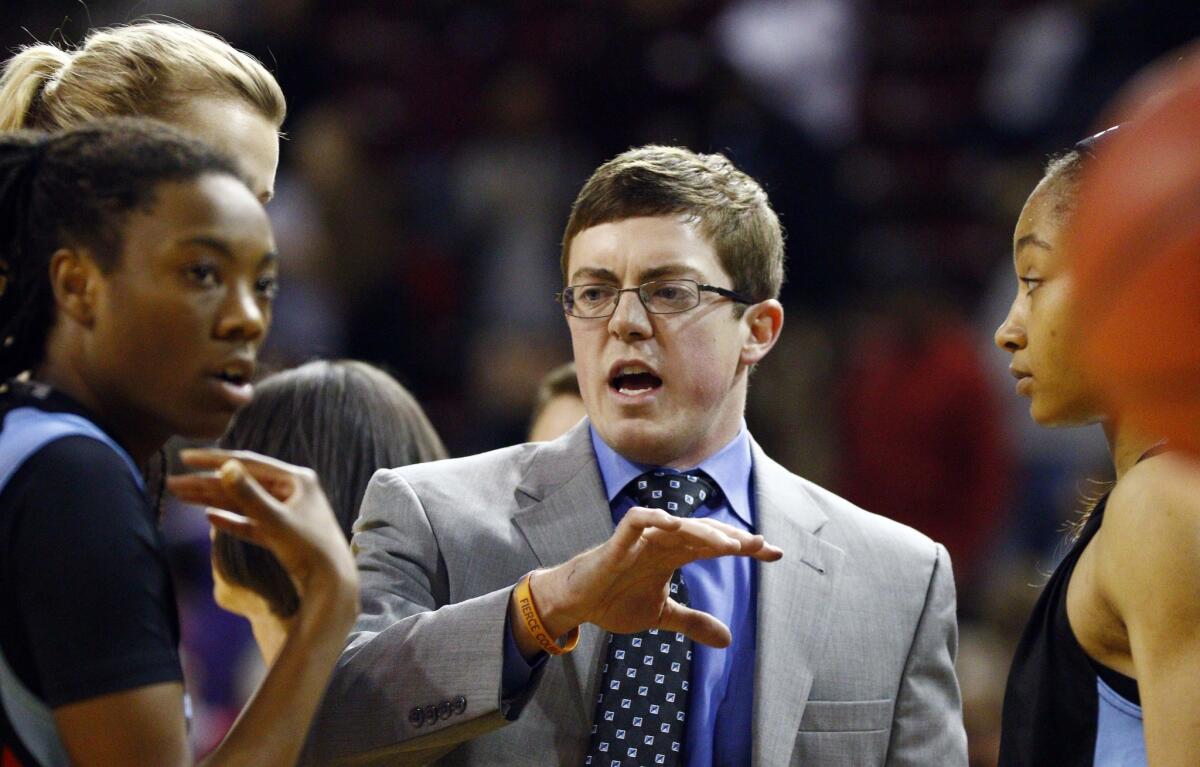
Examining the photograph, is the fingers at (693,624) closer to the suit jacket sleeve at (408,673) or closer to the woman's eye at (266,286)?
the suit jacket sleeve at (408,673)

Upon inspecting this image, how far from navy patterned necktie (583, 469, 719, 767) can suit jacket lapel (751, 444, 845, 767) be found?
0.15 m

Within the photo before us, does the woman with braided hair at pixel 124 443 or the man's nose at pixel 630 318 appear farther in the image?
the man's nose at pixel 630 318

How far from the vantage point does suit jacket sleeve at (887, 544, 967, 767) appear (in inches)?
116

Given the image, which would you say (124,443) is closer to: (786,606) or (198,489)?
(198,489)

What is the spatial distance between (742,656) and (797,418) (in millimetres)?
4310

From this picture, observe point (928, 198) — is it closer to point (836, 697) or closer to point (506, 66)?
point (506, 66)

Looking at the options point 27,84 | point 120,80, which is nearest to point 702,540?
point 120,80

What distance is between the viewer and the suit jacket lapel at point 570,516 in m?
2.87

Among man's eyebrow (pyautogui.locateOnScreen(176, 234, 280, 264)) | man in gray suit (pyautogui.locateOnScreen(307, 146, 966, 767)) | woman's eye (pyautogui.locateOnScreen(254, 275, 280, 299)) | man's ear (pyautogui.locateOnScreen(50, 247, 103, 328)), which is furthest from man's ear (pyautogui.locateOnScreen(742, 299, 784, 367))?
man's ear (pyautogui.locateOnScreen(50, 247, 103, 328))

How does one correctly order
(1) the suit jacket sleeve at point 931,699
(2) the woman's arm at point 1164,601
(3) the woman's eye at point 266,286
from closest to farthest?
1. (3) the woman's eye at point 266,286
2. (2) the woman's arm at point 1164,601
3. (1) the suit jacket sleeve at point 931,699

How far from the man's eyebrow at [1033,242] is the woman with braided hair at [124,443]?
1.48 meters

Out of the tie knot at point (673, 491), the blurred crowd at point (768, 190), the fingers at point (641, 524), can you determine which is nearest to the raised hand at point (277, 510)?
the fingers at point (641, 524)

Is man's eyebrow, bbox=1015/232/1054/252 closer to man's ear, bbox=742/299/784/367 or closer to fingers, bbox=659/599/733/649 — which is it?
man's ear, bbox=742/299/784/367

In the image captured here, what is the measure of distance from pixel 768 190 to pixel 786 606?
4.40m
